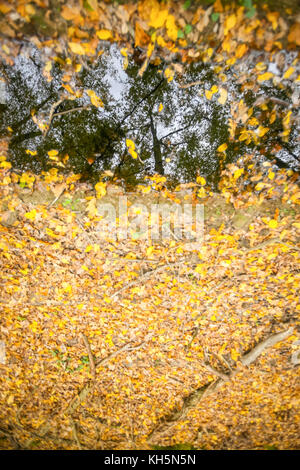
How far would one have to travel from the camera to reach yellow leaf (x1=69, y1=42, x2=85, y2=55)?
217 centimetres

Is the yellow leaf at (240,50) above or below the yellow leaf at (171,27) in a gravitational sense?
below

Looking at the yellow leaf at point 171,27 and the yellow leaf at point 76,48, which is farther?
the yellow leaf at point 76,48

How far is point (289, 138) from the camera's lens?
2801mm

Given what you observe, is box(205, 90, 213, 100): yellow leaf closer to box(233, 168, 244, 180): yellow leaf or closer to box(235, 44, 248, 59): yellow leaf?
box(235, 44, 248, 59): yellow leaf

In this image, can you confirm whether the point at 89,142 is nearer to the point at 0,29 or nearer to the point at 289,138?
the point at 0,29

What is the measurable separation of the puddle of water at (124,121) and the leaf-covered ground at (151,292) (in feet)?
0.41

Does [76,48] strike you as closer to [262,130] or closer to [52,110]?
[52,110]

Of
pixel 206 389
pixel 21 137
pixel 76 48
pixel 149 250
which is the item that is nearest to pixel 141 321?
pixel 149 250

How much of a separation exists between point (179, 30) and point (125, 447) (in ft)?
19.8

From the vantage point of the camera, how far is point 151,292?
307 cm

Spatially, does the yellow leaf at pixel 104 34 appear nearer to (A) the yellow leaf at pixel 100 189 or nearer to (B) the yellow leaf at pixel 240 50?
(B) the yellow leaf at pixel 240 50

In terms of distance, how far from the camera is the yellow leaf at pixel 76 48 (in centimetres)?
217

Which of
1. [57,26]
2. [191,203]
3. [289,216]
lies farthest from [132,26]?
[289,216]

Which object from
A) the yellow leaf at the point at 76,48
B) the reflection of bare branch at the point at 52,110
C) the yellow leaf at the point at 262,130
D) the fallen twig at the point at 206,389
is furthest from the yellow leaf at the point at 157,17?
the fallen twig at the point at 206,389
